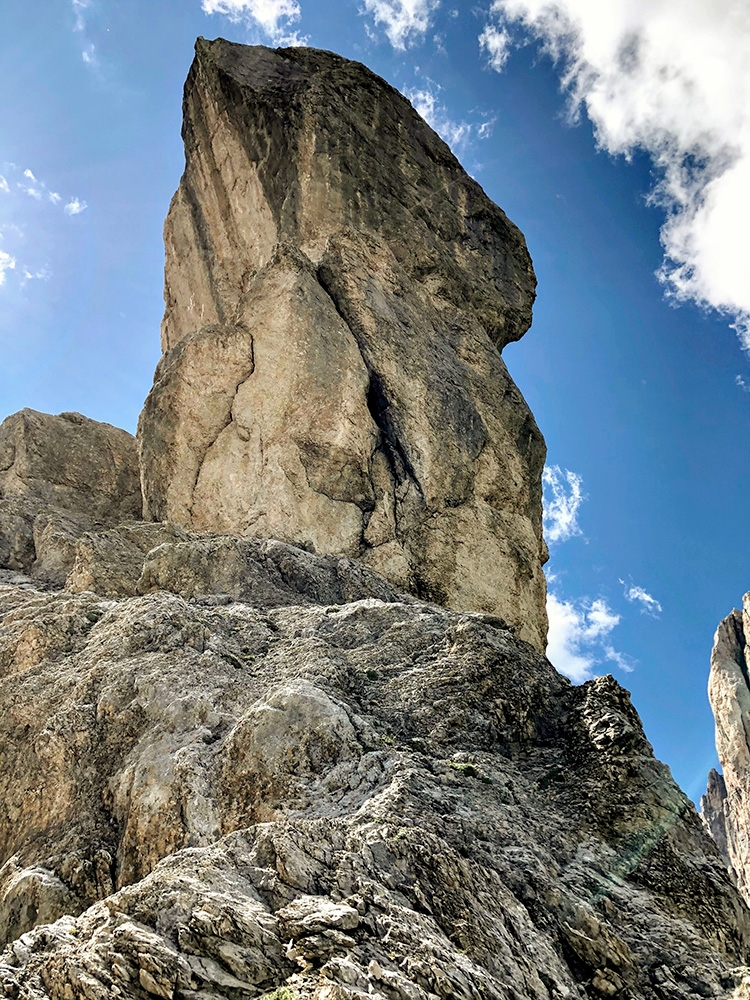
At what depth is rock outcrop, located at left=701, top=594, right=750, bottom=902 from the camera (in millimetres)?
109062

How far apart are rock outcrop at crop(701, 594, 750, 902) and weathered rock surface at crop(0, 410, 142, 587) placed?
9210cm

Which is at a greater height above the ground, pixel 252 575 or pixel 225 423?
pixel 225 423

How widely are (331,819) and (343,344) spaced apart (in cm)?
2593

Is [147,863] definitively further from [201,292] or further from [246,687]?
[201,292]

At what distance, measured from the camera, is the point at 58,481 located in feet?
142

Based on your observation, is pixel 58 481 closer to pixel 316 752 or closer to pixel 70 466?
pixel 70 466

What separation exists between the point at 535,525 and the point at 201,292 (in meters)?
23.6

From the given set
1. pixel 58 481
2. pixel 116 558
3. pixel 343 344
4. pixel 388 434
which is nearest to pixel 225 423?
pixel 343 344

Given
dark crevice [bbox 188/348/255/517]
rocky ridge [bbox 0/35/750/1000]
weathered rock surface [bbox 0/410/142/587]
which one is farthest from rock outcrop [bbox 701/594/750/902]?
dark crevice [bbox 188/348/255/517]

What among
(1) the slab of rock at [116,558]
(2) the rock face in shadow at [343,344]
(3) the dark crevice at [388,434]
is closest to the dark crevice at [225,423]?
(2) the rock face in shadow at [343,344]

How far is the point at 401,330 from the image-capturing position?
40.4 meters

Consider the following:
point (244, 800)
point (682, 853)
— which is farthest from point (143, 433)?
point (682, 853)

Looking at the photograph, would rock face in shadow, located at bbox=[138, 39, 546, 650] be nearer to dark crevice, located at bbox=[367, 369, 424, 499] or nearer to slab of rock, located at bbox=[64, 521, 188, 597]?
dark crevice, located at bbox=[367, 369, 424, 499]

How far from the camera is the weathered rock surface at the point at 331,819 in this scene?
12.2m
